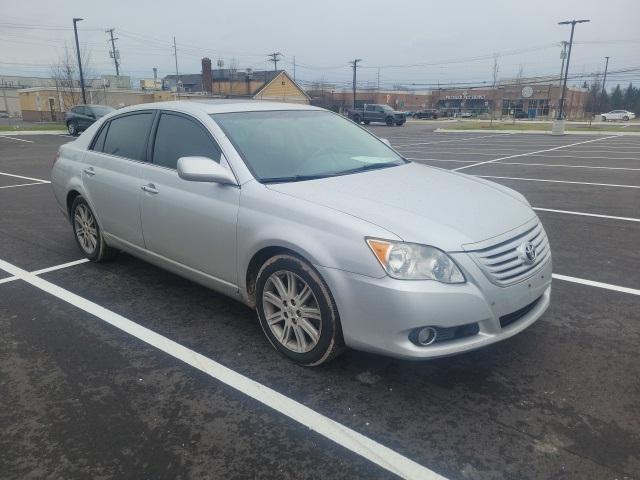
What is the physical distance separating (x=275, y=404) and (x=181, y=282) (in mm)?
2258

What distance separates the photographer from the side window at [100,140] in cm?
513

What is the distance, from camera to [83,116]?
27188 mm

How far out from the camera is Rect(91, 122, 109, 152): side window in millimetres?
5133

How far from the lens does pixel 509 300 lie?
117 inches

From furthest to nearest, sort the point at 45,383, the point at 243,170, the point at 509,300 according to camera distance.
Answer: the point at 243,170, the point at 45,383, the point at 509,300

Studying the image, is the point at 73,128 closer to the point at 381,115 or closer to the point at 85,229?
the point at 381,115

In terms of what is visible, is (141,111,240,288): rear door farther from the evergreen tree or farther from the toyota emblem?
the evergreen tree

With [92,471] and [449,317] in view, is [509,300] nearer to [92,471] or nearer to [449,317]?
[449,317]

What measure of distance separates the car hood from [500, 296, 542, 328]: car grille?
0.48 m

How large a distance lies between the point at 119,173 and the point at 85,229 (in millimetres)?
1082

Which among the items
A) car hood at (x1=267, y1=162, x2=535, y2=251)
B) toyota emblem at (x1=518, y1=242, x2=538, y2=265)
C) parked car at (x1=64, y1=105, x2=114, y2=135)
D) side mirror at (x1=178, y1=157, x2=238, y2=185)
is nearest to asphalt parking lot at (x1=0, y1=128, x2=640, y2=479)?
toyota emblem at (x1=518, y1=242, x2=538, y2=265)

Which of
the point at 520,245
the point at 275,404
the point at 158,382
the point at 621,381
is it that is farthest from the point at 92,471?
the point at 621,381

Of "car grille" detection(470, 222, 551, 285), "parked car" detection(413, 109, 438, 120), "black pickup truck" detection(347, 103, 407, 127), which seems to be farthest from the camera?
"parked car" detection(413, 109, 438, 120)

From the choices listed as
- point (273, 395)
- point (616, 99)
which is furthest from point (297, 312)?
point (616, 99)
